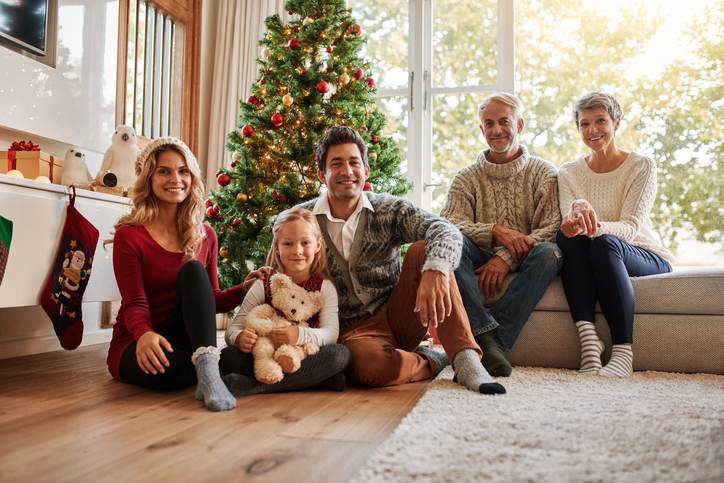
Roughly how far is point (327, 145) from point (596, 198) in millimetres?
1186

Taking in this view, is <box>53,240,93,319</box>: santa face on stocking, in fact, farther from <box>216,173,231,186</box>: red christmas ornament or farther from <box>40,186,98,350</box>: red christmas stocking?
<box>216,173,231,186</box>: red christmas ornament

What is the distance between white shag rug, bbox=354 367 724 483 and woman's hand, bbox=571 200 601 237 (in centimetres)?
57

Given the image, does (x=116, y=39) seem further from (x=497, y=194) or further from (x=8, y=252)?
(x=497, y=194)

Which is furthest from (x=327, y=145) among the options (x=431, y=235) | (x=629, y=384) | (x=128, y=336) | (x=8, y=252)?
(x=629, y=384)

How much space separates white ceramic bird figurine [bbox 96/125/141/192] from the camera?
9.23 feet

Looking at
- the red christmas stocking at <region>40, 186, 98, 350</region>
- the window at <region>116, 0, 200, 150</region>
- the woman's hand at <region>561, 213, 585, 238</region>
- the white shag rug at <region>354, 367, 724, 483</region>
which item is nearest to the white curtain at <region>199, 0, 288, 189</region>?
the window at <region>116, 0, 200, 150</region>

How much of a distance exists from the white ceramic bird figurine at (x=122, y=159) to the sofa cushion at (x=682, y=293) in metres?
2.06

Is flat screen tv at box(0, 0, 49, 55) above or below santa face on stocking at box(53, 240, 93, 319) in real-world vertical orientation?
above

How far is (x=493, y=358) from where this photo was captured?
210 cm

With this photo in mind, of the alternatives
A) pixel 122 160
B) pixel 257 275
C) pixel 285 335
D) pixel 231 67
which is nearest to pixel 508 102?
pixel 257 275

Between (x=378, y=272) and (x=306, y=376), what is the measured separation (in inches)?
17.3

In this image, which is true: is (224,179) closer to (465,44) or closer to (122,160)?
(122,160)

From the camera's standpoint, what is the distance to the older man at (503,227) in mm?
2291

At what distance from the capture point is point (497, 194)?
102 inches
